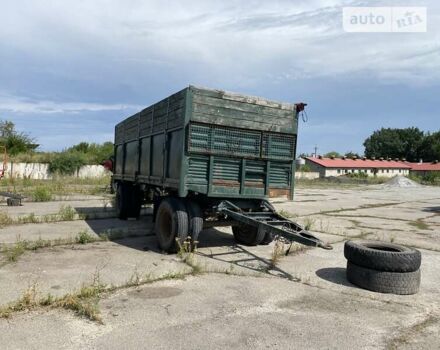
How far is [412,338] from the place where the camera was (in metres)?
4.14

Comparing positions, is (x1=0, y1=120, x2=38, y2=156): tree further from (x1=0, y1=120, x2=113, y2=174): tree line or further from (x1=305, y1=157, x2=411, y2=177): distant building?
(x1=305, y1=157, x2=411, y2=177): distant building

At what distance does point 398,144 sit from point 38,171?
93564 mm

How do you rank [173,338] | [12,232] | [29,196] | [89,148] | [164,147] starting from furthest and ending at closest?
[89,148]
[29,196]
[12,232]
[164,147]
[173,338]

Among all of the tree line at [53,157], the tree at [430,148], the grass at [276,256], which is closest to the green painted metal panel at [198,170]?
the grass at [276,256]

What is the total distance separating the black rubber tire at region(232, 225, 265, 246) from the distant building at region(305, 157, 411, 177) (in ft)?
230

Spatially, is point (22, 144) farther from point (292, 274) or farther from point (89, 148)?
point (292, 274)

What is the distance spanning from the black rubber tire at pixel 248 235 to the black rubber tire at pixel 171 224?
66.0 inches

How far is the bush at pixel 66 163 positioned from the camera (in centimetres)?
3366

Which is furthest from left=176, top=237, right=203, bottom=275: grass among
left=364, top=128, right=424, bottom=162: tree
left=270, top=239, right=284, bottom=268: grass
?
left=364, top=128, right=424, bottom=162: tree

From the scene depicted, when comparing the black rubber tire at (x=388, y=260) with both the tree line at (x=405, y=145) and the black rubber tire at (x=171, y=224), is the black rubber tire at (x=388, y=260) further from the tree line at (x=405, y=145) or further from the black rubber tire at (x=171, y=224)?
the tree line at (x=405, y=145)

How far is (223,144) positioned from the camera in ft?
24.9

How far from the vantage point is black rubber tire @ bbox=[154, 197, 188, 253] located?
738cm

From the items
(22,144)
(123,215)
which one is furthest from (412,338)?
(22,144)

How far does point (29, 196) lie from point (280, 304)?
48.2ft
